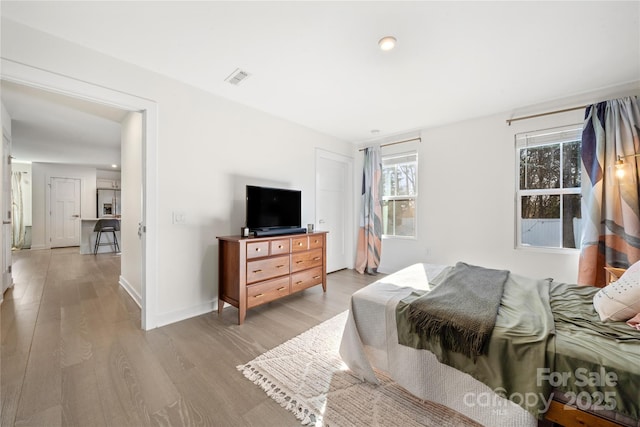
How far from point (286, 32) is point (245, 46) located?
40cm

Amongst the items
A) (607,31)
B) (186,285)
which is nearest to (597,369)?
(607,31)

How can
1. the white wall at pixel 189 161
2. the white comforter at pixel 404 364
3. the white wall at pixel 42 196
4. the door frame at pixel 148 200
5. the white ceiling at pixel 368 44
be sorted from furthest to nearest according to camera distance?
the white wall at pixel 42 196 < the door frame at pixel 148 200 < the white wall at pixel 189 161 < the white ceiling at pixel 368 44 < the white comforter at pixel 404 364

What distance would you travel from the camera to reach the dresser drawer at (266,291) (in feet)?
8.43

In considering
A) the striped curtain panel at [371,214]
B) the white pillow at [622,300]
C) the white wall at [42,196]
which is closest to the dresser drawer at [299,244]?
the striped curtain panel at [371,214]

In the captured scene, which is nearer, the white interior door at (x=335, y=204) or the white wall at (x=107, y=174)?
the white interior door at (x=335, y=204)

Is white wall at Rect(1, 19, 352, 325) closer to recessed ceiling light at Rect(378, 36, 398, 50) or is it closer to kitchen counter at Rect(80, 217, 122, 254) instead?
recessed ceiling light at Rect(378, 36, 398, 50)

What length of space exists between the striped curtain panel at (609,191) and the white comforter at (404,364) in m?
2.17

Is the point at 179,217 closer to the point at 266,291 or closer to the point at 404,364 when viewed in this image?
the point at 266,291

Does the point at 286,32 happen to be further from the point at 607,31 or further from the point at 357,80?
the point at 607,31

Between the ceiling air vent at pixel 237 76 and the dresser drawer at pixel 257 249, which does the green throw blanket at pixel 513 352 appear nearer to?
the dresser drawer at pixel 257 249

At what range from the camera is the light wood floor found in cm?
138

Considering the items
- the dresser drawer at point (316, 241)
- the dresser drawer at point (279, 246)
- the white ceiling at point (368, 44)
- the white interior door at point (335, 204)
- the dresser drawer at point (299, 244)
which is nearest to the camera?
the white ceiling at point (368, 44)

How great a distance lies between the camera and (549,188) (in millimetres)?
3072

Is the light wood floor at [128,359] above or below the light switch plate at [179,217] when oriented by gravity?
below
